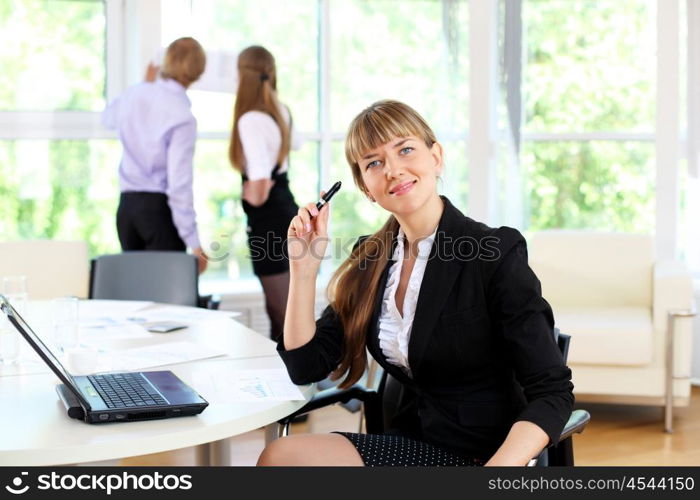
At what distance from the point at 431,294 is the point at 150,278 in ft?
6.91

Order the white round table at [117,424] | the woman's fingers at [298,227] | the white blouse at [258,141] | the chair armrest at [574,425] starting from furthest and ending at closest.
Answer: the white blouse at [258,141] < the woman's fingers at [298,227] < the chair armrest at [574,425] < the white round table at [117,424]

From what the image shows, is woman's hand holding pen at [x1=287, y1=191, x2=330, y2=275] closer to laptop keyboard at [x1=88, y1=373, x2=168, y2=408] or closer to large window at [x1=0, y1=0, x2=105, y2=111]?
laptop keyboard at [x1=88, y1=373, x2=168, y2=408]

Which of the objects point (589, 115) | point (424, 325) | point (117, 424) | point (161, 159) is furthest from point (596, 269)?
point (117, 424)

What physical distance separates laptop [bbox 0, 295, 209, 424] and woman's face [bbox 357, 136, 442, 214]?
0.63 metres

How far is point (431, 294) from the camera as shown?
6.66 ft

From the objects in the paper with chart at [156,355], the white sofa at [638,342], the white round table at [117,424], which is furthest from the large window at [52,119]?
the white round table at [117,424]

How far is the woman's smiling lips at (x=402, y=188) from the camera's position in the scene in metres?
2.09

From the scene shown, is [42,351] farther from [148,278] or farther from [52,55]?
[52,55]

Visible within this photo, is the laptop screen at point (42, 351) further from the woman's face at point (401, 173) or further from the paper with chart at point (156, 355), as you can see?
the woman's face at point (401, 173)

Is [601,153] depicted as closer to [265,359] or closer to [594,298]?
[594,298]

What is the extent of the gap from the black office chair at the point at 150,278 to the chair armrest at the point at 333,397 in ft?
5.51

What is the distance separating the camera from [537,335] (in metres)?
1.89
